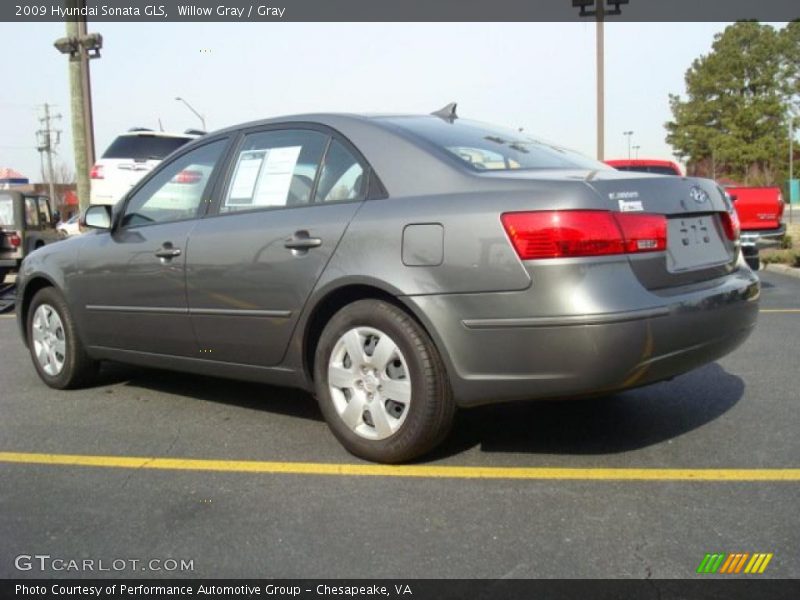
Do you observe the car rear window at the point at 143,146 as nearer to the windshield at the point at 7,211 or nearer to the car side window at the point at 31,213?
the windshield at the point at 7,211

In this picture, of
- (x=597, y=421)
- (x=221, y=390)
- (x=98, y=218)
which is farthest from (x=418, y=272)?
(x=98, y=218)

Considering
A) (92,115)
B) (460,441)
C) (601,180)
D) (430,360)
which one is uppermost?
(92,115)

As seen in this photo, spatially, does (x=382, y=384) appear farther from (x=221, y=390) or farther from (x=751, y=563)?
(x=221, y=390)

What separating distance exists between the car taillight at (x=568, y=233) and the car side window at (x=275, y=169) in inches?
47.8

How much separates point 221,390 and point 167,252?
45.0 inches

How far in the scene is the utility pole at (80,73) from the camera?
49.2 ft

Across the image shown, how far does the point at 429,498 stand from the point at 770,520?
4.08ft

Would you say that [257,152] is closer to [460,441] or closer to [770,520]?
[460,441]

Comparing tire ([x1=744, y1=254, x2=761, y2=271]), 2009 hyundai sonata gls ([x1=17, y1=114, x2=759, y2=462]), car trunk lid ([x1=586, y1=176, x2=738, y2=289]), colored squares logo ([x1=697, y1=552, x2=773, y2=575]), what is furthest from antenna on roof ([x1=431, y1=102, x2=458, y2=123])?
tire ([x1=744, y1=254, x2=761, y2=271])

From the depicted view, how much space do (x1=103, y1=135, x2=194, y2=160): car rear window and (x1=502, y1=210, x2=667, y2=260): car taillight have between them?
9147mm

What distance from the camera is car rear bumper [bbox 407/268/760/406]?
3018 millimetres
